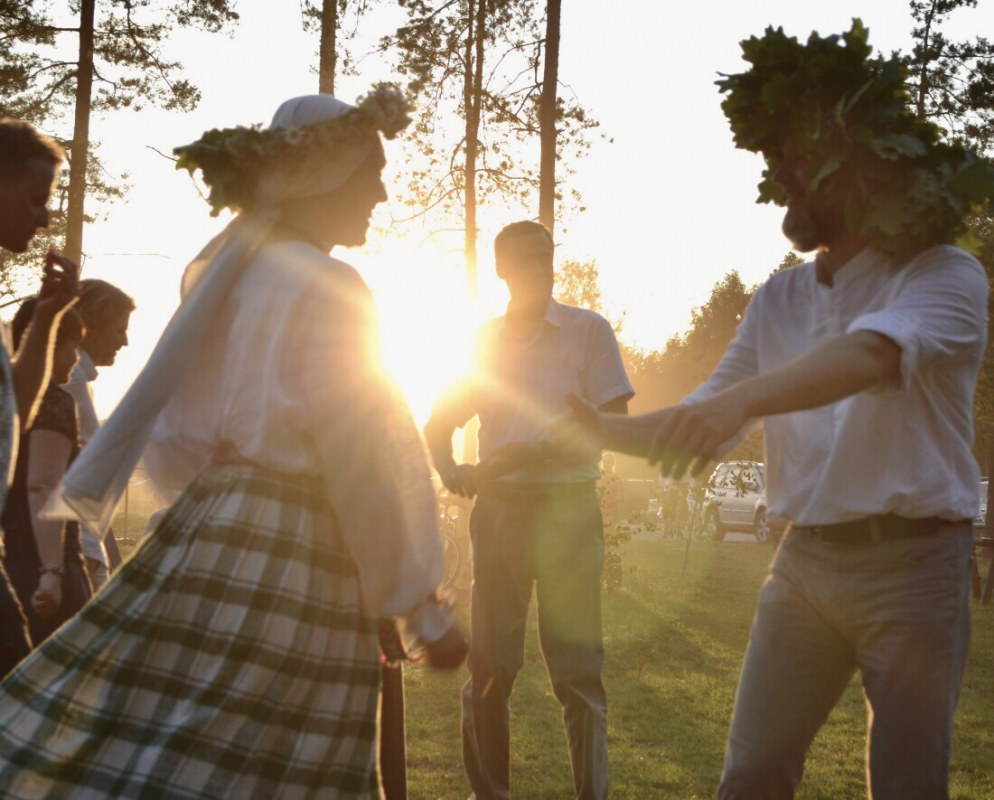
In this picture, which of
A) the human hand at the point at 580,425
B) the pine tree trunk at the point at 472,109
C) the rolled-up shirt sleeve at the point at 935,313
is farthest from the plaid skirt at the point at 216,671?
the pine tree trunk at the point at 472,109

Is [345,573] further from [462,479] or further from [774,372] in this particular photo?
[462,479]

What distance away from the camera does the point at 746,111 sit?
11.1ft

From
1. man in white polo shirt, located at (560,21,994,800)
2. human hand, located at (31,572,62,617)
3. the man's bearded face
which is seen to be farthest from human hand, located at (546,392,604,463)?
human hand, located at (31,572,62,617)

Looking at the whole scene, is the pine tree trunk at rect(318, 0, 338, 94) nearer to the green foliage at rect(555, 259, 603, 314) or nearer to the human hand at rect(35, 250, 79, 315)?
the human hand at rect(35, 250, 79, 315)

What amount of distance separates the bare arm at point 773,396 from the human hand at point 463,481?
284cm

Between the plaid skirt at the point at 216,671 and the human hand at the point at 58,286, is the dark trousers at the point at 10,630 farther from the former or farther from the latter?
the plaid skirt at the point at 216,671

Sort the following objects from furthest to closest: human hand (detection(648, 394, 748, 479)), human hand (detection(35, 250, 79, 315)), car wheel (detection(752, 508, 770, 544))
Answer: car wheel (detection(752, 508, 770, 544))
human hand (detection(35, 250, 79, 315))
human hand (detection(648, 394, 748, 479))

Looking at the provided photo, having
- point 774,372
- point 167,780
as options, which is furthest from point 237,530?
point 774,372

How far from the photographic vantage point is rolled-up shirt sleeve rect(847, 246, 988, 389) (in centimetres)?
267

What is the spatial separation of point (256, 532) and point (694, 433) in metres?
1.03

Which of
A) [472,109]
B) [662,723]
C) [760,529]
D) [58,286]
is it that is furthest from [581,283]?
[58,286]

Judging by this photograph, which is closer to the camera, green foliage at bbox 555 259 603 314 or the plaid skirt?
the plaid skirt

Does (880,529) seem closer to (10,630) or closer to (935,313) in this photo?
(935,313)

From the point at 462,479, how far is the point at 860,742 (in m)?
4.13
